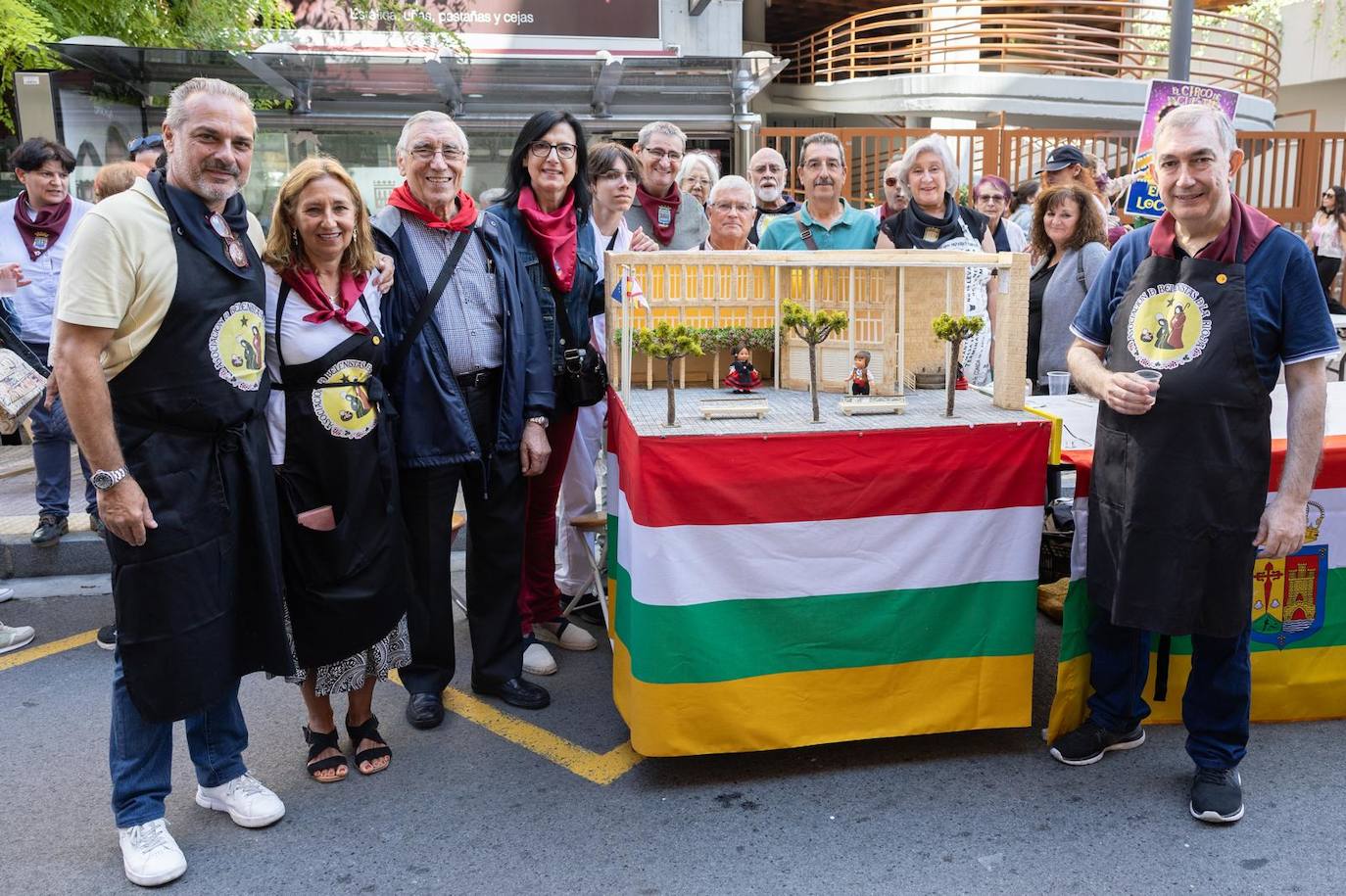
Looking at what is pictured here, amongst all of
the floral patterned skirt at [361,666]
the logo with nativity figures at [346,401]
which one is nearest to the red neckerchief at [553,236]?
the logo with nativity figures at [346,401]

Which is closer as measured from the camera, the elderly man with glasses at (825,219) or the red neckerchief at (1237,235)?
the red neckerchief at (1237,235)

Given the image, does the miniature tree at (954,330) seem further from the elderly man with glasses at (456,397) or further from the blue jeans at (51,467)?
the blue jeans at (51,467)

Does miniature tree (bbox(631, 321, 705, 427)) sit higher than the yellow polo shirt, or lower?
lower

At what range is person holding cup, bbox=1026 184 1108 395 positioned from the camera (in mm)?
4926

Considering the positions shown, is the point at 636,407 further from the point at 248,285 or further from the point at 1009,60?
the point at 1009,60

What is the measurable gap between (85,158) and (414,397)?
7880mm

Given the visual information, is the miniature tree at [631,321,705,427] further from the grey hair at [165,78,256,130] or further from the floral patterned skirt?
the grey hair at [165,78,256,130]

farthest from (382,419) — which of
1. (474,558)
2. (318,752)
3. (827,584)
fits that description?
(827,584)

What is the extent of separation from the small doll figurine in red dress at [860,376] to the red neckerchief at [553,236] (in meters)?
1.10

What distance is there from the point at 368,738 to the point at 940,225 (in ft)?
10.5

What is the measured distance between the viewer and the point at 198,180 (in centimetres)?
269

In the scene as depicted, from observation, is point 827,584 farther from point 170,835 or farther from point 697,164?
point 697,164

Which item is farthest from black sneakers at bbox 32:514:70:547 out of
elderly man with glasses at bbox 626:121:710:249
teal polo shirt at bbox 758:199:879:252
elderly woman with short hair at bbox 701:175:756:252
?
teal polo shirt at bbox 758:199:879:252

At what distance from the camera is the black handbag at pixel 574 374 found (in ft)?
13.0
